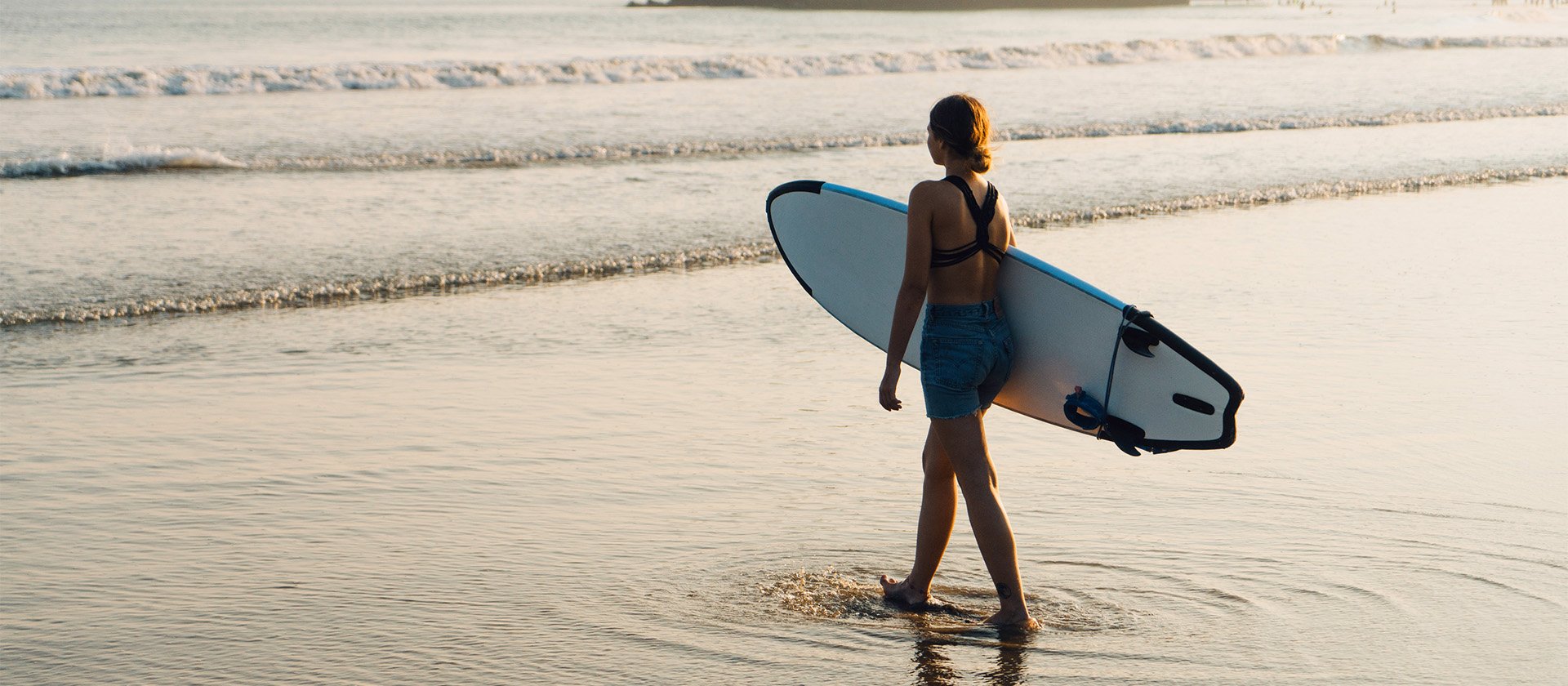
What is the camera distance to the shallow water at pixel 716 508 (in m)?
3.75

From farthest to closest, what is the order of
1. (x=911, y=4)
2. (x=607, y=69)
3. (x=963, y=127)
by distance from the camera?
(x=911, y=4) → (x=607, y=69) → (x=963, y=127)

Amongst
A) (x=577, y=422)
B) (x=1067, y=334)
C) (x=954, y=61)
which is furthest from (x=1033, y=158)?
(x=954, y=61)

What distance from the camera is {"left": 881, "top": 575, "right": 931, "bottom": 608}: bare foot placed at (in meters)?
3.99

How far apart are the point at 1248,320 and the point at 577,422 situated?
3737 millimetres

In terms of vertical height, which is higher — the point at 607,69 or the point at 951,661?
the point at 607,69

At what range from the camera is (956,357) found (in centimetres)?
371

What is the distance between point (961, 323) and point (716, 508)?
150 centimetres

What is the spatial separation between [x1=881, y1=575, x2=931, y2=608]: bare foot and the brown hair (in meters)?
1.21

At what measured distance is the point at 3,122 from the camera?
830 inches

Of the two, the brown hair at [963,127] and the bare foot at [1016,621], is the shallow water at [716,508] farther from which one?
the brown hair at [963,127]

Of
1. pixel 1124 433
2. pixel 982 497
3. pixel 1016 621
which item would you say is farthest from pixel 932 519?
pixel 1124 433

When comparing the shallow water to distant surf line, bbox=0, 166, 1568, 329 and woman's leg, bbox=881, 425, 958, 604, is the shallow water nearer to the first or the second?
woman's leg, bbox=881, 425, 958, 604

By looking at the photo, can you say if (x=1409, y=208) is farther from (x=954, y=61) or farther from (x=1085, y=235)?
(x=954, y=61)

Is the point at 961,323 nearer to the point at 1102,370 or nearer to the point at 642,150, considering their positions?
the point at 1102,370
